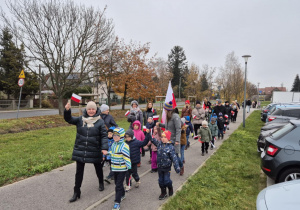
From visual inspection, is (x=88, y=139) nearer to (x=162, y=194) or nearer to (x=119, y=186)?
(x=119, y=186)

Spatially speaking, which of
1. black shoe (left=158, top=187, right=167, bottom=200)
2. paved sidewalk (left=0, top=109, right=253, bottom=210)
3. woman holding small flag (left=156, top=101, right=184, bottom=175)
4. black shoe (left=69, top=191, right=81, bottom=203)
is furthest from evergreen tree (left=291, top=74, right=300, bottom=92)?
black shoe (left=69, top=191, right=81, bottom=203)

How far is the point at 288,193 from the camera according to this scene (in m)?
2.46

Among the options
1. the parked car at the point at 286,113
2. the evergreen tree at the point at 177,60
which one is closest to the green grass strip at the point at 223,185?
the parked car at the point at 286,113

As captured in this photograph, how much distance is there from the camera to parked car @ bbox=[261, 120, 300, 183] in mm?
4277

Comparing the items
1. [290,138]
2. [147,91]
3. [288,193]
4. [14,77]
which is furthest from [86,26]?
[14,77]

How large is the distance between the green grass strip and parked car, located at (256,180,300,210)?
1383 millimetres

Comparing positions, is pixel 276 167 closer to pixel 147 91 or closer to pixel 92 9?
pixel 92 9

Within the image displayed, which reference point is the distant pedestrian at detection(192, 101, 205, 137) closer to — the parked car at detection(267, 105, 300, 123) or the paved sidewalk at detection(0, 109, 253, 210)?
the paved sidewalk at detection(0, 109, 253, 210)

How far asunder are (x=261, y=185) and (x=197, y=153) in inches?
120

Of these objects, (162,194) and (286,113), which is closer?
(162,194)

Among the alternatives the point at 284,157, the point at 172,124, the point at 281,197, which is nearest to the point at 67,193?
the point at 172,124

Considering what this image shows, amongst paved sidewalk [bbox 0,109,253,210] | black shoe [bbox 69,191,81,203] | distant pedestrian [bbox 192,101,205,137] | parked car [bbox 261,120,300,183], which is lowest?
paved sidewalk [bbox 0,109,253,210]

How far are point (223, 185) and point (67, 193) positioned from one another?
3408mm

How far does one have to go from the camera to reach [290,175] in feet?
14.1
